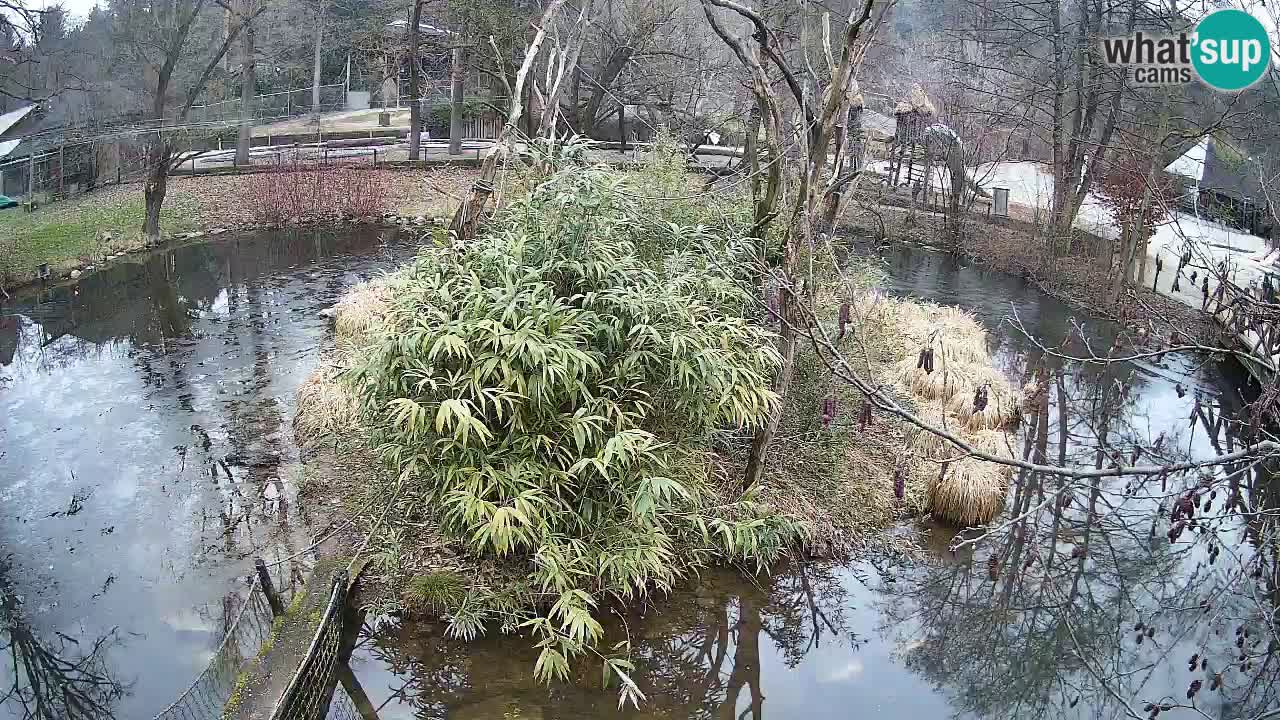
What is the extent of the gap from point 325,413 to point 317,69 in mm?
19851

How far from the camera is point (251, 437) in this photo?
8.57 meters

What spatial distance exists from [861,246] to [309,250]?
29.1ft

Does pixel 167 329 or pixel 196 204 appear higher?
pixel 196 204

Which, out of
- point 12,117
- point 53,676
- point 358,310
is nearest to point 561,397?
point 53,676

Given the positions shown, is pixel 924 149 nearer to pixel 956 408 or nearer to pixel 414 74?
pixel 414 74

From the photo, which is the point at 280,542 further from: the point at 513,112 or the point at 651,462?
the point at 513,112

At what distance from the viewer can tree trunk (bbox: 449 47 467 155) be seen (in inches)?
808

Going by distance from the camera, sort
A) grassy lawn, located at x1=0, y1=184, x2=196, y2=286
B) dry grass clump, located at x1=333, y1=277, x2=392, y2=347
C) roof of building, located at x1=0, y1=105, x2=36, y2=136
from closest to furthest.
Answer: dry grass clump, located at x1=333, y1=277, x2=392, y2=347, grassy lawn, located at x1=0, y1=184, x2=196, y2=286, roof of building, located at x1=0, y1=105, x2=36, y2=136

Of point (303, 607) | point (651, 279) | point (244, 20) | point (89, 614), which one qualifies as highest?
point (244, 20)

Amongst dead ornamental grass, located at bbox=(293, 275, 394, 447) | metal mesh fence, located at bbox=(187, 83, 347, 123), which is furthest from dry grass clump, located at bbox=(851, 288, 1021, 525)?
metal mesh fence, located at bbox=(187, 83, 347, 123)

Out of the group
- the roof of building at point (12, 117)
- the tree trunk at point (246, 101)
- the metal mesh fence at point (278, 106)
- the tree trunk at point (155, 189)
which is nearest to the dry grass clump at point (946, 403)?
the tree trunk at point (155, 189)

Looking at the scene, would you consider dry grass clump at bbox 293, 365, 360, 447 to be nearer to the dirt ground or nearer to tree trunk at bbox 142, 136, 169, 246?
the dirt ground

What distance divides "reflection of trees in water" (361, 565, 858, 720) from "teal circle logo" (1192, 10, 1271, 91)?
18.4ft

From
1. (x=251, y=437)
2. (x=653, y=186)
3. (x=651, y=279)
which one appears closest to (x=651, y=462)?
(x=651, y=279)
